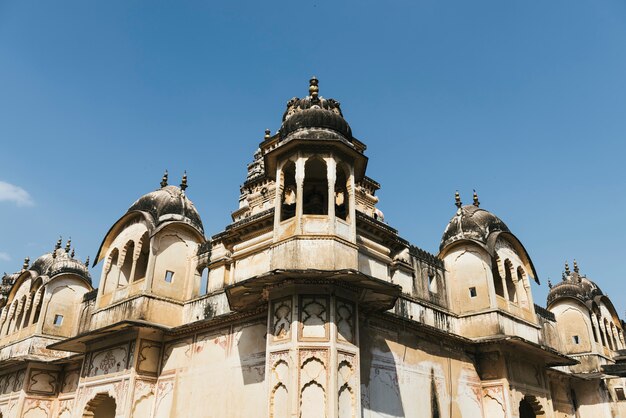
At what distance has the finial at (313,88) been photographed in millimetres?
13348

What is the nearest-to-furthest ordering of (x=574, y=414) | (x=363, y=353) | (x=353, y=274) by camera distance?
(x=353, y=274)
(x=363, y=353)
(x=574, y=414)

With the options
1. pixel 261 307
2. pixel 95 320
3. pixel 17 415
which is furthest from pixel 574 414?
pixel 17 415

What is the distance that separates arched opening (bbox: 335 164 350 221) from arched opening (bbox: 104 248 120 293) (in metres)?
7.29

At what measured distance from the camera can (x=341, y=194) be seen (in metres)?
12.9

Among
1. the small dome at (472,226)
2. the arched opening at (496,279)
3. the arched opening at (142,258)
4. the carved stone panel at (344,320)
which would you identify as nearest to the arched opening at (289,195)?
the carved stone panel at (344,320)

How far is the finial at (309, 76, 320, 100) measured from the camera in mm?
13348

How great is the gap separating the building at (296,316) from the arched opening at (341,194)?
0.06m

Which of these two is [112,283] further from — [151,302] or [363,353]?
[363,353]

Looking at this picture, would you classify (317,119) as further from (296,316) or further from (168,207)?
(168,207)

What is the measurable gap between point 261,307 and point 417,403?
443cm

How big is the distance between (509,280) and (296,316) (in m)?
9.57

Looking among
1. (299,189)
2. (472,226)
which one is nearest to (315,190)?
(299,189)

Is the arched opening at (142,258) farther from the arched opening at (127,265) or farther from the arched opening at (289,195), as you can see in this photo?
the arched opening at (289,195)

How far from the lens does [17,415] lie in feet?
56.4
